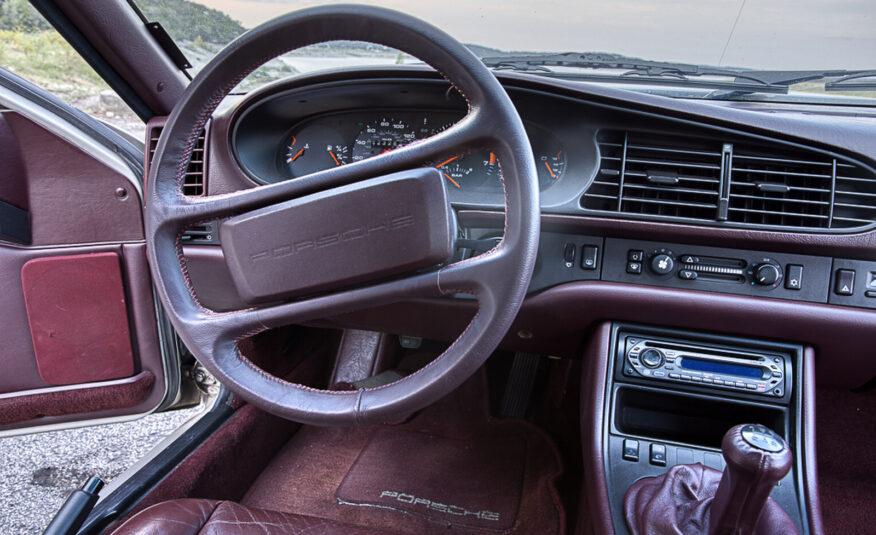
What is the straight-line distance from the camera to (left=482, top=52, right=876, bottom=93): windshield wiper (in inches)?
58.8

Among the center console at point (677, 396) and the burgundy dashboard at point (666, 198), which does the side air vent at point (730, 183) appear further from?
the center console at point (677, 396)

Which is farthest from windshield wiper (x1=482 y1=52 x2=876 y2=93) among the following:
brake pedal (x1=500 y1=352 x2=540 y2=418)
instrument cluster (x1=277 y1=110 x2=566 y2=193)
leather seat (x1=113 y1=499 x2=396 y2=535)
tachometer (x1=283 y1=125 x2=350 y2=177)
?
leather seat (x1=113 y1=499 x2=396 y2=535)

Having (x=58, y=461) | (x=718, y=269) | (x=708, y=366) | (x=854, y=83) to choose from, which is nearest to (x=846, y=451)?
(x=708, y=366)

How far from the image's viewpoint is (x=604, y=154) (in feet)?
4.35

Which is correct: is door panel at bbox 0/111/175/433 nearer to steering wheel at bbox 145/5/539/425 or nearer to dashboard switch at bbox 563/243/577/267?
steering wheel at bbox 145/5/539/425

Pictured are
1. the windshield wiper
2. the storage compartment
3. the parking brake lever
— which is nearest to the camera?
the parking brake lever

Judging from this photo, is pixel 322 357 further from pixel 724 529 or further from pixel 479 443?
pixel 724 529

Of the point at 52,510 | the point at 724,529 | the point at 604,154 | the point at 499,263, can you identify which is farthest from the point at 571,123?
the point at 52,510

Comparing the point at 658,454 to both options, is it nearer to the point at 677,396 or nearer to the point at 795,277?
the point at 677,396

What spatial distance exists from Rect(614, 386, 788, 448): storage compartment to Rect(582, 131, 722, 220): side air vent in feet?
1.38

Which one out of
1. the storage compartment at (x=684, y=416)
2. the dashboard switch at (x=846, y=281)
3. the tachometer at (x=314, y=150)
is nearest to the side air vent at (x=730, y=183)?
the dashboard switch at (x=846, y=281)

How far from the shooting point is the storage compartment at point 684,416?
4.53 feet

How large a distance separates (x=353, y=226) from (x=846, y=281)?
1.06m

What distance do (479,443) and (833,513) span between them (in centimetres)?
106
